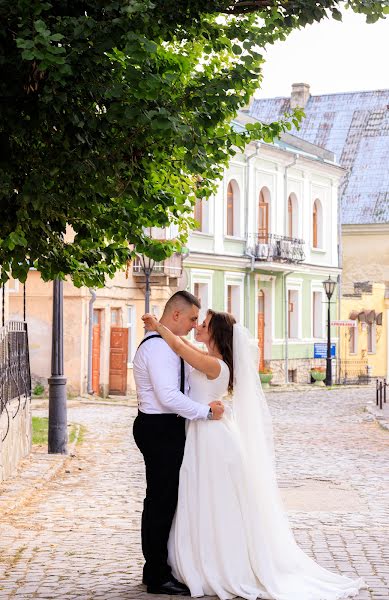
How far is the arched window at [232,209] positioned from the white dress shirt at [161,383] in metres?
36.6

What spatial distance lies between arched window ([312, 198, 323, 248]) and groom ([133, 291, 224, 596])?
43692mm

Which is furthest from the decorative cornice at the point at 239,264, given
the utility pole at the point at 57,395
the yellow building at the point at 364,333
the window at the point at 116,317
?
the utility pole at the point at 57,395

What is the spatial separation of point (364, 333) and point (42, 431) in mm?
34710

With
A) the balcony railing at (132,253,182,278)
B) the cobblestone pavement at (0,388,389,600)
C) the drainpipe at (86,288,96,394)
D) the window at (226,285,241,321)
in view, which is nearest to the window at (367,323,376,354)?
the window at (226,285,241,321)

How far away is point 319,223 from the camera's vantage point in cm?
5238

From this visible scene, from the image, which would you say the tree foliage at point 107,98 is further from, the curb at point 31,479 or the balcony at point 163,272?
the balcony at point 163,272

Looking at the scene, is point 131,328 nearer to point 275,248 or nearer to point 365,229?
point 275,248

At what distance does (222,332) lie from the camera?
350 inches

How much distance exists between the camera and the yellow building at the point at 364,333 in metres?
52.8

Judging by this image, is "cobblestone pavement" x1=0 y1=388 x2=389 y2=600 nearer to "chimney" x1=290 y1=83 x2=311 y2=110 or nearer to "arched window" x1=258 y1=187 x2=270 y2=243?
"arched window" x1=258 y1=187 x2=270 y2=243

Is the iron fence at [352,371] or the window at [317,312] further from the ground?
the window at [317,312]

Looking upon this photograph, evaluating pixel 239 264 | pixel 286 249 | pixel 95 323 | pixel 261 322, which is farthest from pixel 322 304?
pixel 95 323

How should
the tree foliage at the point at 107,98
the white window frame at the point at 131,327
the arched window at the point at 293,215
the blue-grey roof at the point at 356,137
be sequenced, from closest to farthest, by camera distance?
the tree foliage at the point at 107,98 → the white window frame at the point at 131,327 → the arched window at the point at 293,215 → the blue-grey roof at the point at 356,137

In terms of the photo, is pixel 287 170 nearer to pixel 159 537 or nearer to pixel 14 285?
pixel 14 285
